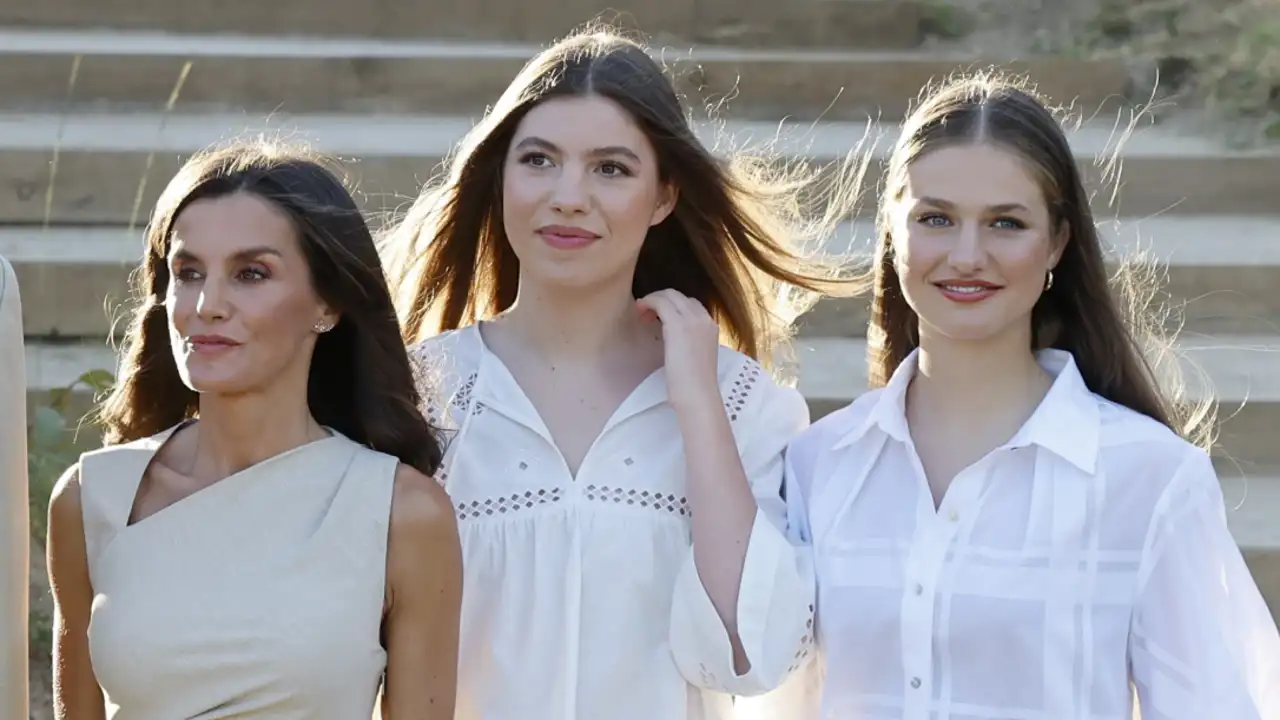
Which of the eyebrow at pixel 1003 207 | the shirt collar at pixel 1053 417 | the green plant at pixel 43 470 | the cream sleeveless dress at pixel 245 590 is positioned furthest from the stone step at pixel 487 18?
the cream sleeveless dress at pixel 245 590

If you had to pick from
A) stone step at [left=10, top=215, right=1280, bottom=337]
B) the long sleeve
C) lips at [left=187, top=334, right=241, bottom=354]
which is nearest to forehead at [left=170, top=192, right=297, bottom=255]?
lips at [left=187, top=334, right=241, bottom=354]

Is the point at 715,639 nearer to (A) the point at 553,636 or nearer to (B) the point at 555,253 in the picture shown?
(A) the point at 553,636

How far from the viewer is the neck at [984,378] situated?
2.52 metres

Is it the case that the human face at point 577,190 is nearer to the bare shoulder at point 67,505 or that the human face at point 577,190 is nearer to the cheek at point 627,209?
the cheek at point 627,209

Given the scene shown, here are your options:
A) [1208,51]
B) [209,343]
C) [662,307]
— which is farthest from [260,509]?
[1208,51]

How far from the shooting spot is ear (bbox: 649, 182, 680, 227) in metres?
2.73

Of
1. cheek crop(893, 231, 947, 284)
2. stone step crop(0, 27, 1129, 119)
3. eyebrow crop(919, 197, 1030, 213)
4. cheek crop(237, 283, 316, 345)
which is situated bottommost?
cheek crop(237, 283, 316, 345)

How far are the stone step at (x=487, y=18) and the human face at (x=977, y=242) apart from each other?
3.72 m

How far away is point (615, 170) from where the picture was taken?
261 centimetres

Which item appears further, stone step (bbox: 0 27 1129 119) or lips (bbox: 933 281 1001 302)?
stone step (bbox: 0 27 1129 119)

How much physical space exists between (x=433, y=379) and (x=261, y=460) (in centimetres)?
35

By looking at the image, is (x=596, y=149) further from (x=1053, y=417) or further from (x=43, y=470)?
(x=43, y=470)

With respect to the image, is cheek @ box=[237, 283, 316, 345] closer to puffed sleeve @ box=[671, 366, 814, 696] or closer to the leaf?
puffed sleeve @ box=[671, 366, 814, 696]

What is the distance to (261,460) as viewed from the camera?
237 centimetres
